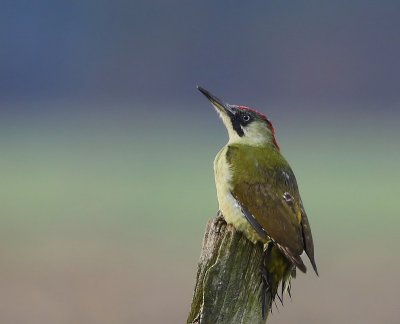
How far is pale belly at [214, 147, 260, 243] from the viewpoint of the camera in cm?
459

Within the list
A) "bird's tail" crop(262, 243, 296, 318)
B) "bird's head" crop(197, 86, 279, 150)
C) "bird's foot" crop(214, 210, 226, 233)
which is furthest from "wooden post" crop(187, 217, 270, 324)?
"bird's head" crop(197, 86, 279, 150)

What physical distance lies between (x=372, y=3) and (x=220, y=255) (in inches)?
1834

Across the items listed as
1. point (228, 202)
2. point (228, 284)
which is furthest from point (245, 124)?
point (228, 284)

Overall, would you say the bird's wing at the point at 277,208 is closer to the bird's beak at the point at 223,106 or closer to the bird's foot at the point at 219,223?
the bird's foot at the point at 219,223

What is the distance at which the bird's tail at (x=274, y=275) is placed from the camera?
428 cm

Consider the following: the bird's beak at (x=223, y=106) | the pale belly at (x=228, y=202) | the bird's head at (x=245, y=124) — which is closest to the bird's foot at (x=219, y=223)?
the pale belly at (x=228, y=202)

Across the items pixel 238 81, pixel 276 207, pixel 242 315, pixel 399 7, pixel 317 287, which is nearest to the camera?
pixel 242 315

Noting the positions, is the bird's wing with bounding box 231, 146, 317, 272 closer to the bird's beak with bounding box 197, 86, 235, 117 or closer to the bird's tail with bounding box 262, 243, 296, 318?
the bird's tail with bounding box 262, 243, 296, 318

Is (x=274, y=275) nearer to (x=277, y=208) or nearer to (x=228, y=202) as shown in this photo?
(x=277, y=208)

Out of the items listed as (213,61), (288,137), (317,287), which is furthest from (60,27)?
(317,287)

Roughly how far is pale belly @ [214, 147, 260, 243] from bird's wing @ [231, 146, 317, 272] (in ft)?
0.09

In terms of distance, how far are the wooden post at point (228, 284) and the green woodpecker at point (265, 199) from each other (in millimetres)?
61

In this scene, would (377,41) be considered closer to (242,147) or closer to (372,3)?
(372,3)

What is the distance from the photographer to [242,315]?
4.14 m
